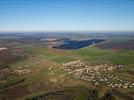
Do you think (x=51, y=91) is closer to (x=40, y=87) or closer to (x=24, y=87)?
(x=40, y=87)

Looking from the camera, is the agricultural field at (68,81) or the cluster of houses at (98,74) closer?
the agricultural field at (68,81)

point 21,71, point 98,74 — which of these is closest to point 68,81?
point 98,74

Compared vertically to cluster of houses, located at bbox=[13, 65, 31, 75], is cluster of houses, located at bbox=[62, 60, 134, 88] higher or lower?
higher

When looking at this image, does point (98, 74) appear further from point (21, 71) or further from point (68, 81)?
point (21, 71)

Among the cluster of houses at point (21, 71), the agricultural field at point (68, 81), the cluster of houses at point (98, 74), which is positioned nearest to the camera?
the agricultural field at point (68, 81)

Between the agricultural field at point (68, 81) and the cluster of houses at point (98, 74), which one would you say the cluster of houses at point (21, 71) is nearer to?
the agricultural field at point (68, 81)

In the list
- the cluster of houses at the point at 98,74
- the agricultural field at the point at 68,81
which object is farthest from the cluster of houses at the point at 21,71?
the cluster of houses at the point at 98,74

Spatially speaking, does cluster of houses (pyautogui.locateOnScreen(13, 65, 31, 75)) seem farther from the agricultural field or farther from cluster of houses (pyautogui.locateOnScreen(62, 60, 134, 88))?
cluster of houses (pyautogui.locateOnScreen(62, 60, 134, 88))

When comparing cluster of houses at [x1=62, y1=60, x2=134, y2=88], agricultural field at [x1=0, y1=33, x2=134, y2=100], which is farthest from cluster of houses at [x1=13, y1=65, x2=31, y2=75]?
cluster of houses at [x1=62, y1=60, x2=134, y2=88]

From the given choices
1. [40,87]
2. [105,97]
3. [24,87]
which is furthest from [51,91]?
[105,97]
